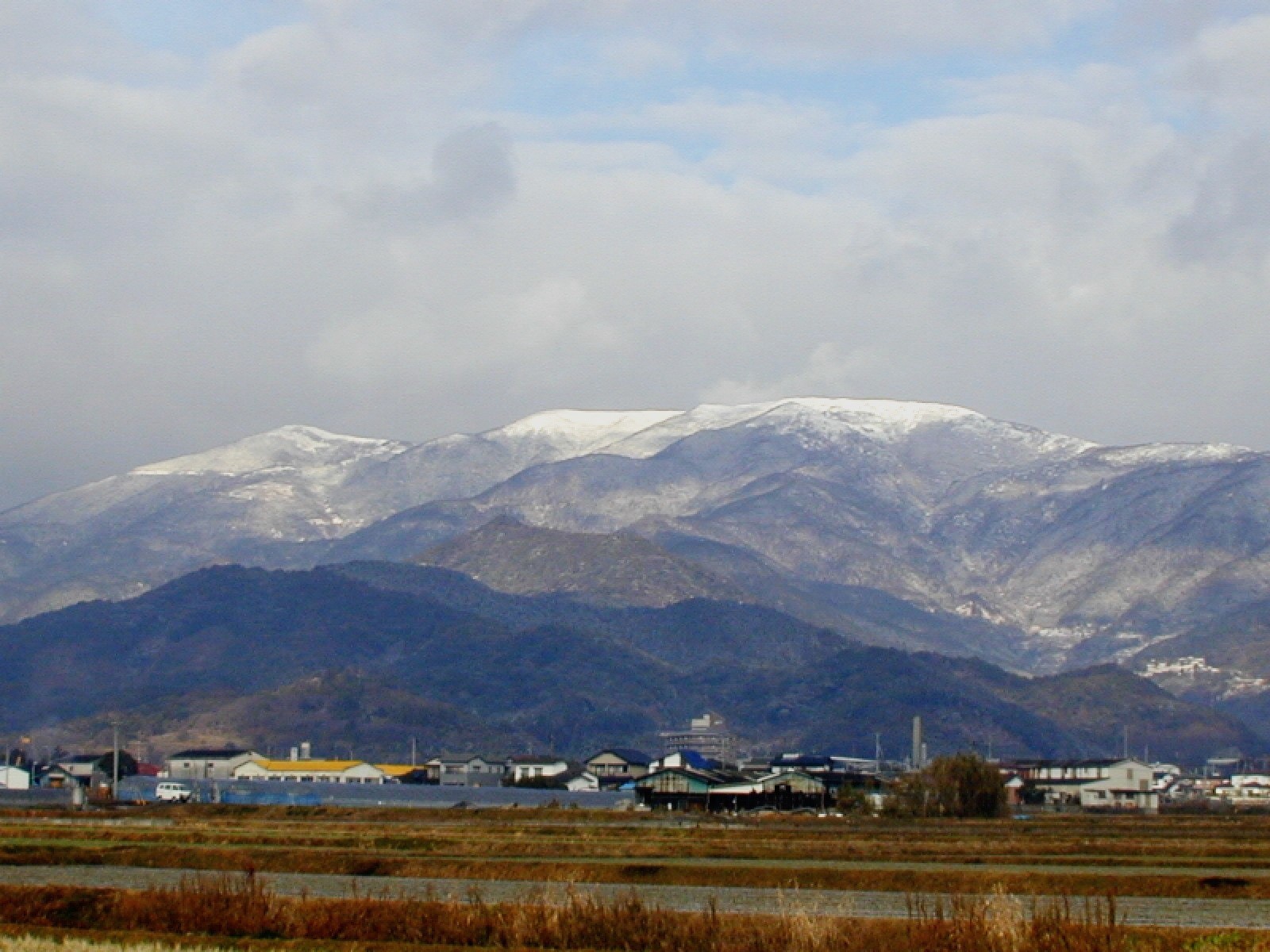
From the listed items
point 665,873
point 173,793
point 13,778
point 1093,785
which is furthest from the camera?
point 13,778

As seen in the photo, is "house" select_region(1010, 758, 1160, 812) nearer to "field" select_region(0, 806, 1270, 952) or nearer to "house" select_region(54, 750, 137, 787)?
"field" select_region(0, 806, 1270, 952)

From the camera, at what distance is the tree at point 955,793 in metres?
121

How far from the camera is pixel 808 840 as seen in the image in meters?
82.6

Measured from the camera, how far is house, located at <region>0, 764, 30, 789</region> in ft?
549

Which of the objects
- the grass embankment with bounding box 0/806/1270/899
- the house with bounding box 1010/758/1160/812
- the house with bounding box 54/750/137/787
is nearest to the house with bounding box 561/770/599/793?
the house with bounding box 1010/758/1160/812

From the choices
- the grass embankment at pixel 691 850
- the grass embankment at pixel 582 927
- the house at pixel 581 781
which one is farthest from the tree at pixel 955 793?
the grass embankment at pixel 582 927

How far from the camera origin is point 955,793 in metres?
122

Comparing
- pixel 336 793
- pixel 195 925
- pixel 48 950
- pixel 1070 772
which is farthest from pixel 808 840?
pixel 1070 772

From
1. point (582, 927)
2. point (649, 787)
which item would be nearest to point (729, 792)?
point (649, 787)

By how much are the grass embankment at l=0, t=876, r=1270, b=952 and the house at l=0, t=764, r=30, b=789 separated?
133773mm

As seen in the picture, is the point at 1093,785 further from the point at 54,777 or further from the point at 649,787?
the point at 54,777

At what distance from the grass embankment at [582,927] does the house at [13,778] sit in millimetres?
133773

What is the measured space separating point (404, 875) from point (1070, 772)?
129 meters

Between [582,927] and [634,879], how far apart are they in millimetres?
24526
